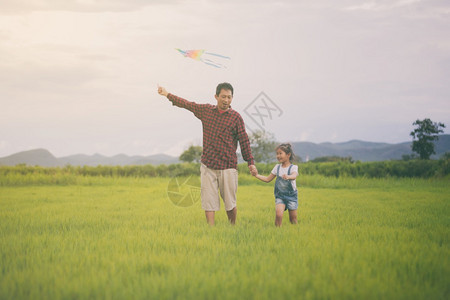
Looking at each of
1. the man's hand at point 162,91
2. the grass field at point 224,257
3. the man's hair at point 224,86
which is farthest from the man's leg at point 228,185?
the man's hand at point 162,91

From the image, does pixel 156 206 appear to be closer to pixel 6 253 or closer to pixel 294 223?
pixel 294 223

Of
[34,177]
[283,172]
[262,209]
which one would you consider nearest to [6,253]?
[283,172]

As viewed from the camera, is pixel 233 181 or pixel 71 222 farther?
pixel 71 222

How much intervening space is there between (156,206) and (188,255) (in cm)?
463

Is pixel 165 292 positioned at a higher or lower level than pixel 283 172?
lower

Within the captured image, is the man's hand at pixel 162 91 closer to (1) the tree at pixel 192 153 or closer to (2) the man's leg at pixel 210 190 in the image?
(2) the man's leg at pixel 210 190

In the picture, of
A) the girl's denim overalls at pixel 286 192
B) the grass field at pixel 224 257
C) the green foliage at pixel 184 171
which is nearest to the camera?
the grass field at pixel 224 257

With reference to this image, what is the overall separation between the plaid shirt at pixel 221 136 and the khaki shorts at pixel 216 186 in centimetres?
10

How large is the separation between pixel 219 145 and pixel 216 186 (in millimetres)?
652

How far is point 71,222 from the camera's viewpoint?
602 cm

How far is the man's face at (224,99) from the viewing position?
5.11 metres

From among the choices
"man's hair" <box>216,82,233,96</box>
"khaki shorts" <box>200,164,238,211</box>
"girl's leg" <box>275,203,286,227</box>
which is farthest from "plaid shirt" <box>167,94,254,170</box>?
"girl's leg" <box>275,203,286,227</box>

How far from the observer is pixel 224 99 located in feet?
16.8

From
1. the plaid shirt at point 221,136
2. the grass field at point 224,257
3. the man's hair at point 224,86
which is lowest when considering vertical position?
the grass field at point 224,257
